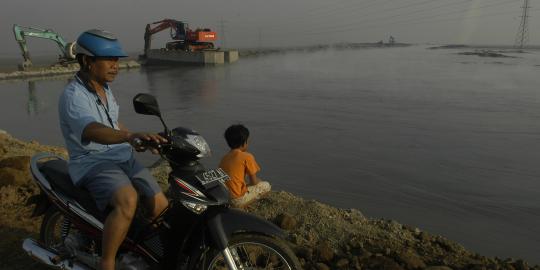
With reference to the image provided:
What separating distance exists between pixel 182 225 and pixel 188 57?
5311cm

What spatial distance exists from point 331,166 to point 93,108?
6.73 m

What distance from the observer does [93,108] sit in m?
2.91

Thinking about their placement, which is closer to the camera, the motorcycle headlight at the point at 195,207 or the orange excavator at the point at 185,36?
the motorcycle headlight at the point at 195,207

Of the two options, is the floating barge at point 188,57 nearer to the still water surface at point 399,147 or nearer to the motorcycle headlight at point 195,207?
the still water surface at point 399,147

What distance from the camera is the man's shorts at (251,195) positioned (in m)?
4.64

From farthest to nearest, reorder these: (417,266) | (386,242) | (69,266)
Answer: (386,242) → (417,266) → (69,266)

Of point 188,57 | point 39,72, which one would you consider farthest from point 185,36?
point 39,72

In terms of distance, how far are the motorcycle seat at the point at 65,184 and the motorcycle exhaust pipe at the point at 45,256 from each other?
0.54 meters

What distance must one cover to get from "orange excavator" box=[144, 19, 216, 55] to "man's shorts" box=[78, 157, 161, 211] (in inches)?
2112

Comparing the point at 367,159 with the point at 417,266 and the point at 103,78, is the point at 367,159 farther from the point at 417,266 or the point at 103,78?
the point at 103,78

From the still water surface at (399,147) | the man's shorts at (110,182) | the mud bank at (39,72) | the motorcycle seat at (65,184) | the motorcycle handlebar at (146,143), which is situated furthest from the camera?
the mud bank at (39,72)

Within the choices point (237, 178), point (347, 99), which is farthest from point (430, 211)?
point (347, 99)

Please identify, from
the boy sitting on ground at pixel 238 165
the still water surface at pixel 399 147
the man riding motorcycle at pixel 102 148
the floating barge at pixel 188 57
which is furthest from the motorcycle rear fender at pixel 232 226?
the floating barge at pixel 188 57

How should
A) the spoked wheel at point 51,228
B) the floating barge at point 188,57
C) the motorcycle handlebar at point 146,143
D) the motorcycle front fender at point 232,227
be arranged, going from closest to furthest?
the motorcycle handlebar at point 146,143
the motorcycle front fender at point 232,227
the spoked wheel at point 51,228
the floating barge at point 188,57
